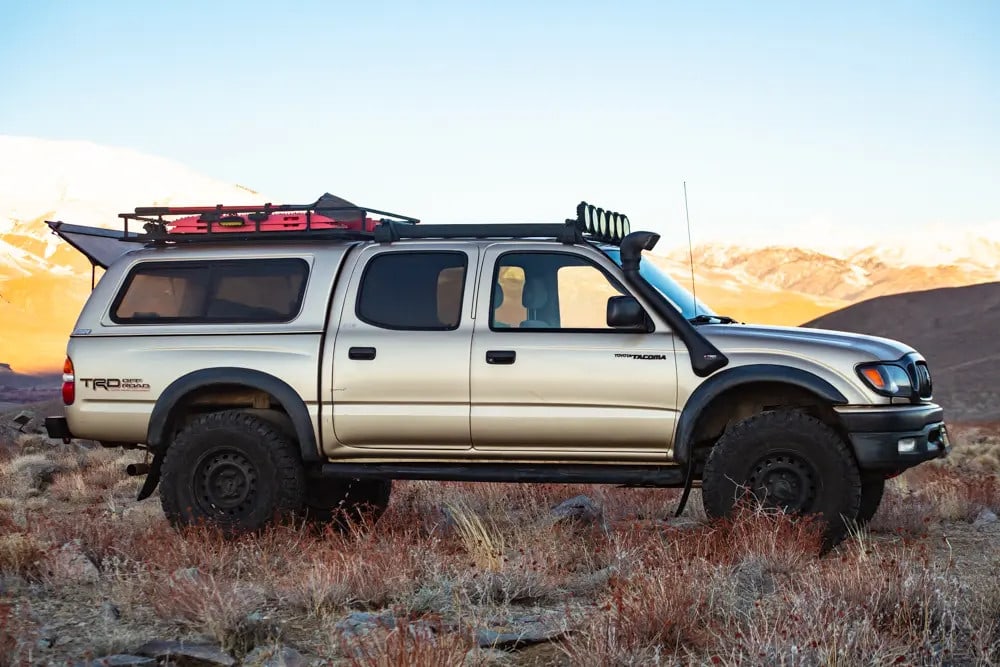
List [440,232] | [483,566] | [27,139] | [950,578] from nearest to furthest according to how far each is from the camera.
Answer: [950,578]
[483,566]
[440,232]
[27,139]

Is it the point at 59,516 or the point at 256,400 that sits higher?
the point at 256,400

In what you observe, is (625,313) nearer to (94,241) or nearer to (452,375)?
(452,375)

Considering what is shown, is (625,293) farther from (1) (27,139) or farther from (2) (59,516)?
(1) (27,139)

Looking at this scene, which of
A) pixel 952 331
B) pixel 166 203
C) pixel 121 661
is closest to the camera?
pixel 121 661

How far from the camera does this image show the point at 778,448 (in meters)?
7.34

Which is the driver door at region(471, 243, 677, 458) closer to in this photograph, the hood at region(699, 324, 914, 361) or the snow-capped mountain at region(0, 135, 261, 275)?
the hood at region(699, 324, 914, 361)

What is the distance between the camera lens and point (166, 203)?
136 meters

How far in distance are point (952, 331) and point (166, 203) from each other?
100818 millimetres

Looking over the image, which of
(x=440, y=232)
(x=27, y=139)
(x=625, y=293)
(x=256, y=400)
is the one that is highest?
(x=27, y=139)

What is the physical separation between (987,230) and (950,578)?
17691cm

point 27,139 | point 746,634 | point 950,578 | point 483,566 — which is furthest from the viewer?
point 27,139

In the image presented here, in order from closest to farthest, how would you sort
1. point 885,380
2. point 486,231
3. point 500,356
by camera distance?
point 885,380 → point 500,356 → point 486,231

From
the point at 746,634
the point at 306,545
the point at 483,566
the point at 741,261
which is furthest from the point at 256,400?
the point at 741,261

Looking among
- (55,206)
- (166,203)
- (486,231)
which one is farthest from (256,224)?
(166,203)
